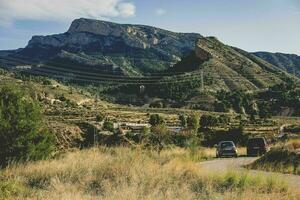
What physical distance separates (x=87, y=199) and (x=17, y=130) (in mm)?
19207

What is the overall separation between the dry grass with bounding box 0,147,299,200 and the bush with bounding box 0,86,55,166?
1048cm

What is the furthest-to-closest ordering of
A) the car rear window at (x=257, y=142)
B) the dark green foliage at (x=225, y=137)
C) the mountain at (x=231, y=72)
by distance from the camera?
the mountain at (x=231, y=72) → the dark green foliage at (x=225, y=137) → the car rear window at (x=257, y=142)

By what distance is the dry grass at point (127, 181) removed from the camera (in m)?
9.86

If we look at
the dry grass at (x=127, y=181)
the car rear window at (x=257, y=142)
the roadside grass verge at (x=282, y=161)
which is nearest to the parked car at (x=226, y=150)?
the car rear window at (x=257, y=142)

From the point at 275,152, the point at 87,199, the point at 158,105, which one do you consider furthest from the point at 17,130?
the point at 158,105

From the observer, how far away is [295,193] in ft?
33.0

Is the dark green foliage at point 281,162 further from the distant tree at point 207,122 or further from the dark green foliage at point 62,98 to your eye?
the dark green foliage at point 62,98

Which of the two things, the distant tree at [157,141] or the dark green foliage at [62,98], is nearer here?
the distant tree at [157,141]

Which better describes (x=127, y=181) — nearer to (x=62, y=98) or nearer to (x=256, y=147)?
(x=256, y=147)

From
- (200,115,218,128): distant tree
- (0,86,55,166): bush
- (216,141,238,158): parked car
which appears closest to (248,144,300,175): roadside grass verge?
(216,141,238,158): parked car

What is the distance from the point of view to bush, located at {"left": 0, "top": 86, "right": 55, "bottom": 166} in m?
26.1

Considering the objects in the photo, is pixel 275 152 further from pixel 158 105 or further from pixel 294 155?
pixel 158 105

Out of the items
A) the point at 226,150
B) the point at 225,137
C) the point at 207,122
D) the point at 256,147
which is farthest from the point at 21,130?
the point at 207,122

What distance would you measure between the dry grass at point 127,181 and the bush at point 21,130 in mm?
10483
